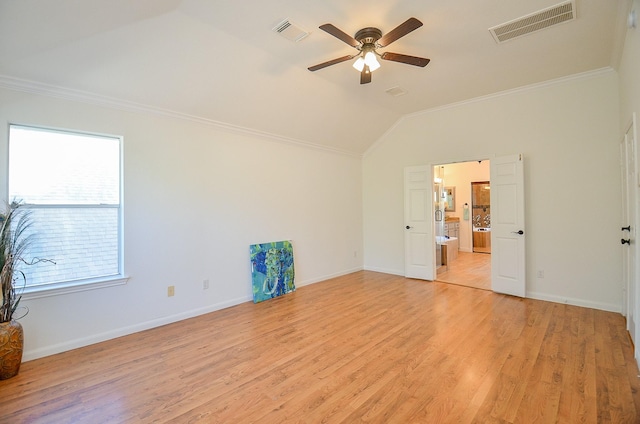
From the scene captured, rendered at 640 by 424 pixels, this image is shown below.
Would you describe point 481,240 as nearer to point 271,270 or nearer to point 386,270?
point 386,270

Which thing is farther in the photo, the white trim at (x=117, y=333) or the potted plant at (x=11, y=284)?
the white trim at (x=117, y=333)

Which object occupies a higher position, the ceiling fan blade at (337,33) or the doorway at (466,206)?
the ceiling fan blade at (337,33)

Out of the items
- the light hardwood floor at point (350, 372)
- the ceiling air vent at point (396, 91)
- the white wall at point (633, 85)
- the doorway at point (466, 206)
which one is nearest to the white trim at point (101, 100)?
the ceiling air vent at point (396, 91)

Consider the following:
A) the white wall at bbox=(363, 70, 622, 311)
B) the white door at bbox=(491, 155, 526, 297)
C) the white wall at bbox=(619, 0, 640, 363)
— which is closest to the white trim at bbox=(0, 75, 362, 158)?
the white wall at bbox=(363, 70, 622, 311)

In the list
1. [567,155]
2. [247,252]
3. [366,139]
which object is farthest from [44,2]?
[567,155]

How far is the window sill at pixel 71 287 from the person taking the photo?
2838mm

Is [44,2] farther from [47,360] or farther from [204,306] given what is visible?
[204,306]

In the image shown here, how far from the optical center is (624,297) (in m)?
3.72

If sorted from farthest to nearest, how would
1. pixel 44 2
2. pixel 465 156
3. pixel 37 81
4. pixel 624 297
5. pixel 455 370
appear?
1. pixel 465 156
2. pixel 624 297
3. pixel 37 81
4. pixel 455 370
5. pixel 44 2

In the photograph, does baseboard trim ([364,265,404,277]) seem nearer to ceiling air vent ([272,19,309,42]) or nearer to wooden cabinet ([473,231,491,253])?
wooden cabinet ([473,231,491,253])

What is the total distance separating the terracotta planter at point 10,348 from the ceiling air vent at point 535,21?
540cm

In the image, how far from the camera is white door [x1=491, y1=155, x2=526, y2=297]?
14.8 feet

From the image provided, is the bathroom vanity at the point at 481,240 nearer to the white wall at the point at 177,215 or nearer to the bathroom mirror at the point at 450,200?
the bathroom mirror at the point at 450,200

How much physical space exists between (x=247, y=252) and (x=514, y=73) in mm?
4695
